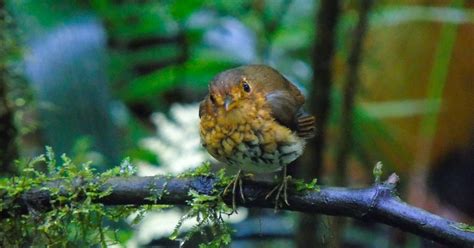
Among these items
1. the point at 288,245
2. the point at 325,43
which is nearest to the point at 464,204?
the point at 288,245

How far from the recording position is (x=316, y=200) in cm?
165

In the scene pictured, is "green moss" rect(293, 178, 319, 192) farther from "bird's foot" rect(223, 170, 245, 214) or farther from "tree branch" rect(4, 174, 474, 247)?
"bird's foot" rect(223, 170, 245, 214)

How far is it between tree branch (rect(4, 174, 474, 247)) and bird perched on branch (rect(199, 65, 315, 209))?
78 mm

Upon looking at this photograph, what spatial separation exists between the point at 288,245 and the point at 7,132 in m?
1.61

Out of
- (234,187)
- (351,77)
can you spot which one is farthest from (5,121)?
(351,77)

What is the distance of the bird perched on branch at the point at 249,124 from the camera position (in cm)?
189

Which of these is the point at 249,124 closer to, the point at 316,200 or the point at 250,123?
the point at 250,123

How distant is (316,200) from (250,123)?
0.34 m

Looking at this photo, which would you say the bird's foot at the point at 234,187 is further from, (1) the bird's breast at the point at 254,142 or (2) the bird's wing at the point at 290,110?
(2) the bird's wing at the point at 290,110

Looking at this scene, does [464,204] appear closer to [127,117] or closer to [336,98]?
[336,98]

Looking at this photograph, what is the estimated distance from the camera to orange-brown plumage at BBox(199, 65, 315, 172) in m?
1.89

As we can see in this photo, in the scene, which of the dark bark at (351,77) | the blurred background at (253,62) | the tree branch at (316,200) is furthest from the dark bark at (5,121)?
the dark bark at (351,77)

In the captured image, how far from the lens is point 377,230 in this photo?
4.41m

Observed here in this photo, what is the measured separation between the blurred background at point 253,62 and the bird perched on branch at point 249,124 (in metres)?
0.37
